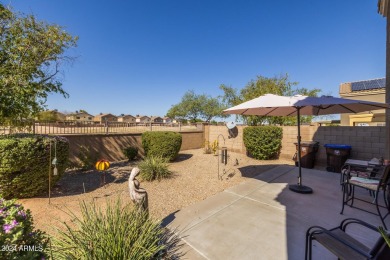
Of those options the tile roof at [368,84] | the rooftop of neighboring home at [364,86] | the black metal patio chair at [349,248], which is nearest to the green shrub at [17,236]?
the black metal patio chair at [349,248]

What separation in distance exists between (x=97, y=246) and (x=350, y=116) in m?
19.8

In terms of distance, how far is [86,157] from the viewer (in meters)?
7.12

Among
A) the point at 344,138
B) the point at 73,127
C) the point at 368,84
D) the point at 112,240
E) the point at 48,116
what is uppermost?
the point at 368,84

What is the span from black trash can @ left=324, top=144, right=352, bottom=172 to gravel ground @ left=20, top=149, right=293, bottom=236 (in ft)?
8.98

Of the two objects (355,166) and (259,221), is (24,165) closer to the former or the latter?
(259,221)

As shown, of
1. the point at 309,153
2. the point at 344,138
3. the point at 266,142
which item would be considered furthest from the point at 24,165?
the point at 344,138

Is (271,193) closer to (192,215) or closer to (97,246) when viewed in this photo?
(192,215)

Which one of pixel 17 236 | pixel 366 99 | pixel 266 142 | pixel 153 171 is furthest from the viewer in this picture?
pixel 366 99

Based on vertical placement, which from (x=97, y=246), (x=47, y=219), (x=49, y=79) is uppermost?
(x=49, y=79)

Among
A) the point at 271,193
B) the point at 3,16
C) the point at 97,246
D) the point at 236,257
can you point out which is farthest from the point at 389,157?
the point at 3,16

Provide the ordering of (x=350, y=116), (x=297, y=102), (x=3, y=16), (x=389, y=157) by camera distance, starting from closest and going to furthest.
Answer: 1. (x=297, y=102)
2. (x=3, y=16)
3. (x=389, y=157)
4. (x=350, y=116)

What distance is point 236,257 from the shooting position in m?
2.26

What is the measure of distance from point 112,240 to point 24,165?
3.54m

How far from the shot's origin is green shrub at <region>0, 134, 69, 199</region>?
145 inches
